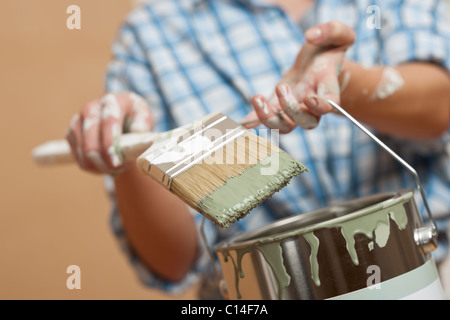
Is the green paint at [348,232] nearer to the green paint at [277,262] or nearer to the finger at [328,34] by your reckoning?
the green paint at [277,262]

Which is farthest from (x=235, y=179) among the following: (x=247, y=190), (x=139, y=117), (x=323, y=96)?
(x=139, y=117)

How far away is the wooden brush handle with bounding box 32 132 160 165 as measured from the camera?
1.54 feet

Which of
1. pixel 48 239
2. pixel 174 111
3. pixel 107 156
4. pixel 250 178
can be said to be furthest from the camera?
pixel 48 239

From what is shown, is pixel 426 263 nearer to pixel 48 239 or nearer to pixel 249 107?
pixel 249 107

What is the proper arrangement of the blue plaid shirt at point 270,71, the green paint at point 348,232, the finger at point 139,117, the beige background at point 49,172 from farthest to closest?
the beige background at point 49,172
the blue plaid shirt at point 270,71
the finger at point 139,117
the green paint at point 348,232

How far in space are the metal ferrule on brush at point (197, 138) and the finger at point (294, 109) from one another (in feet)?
0.15

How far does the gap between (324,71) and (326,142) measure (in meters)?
0.26

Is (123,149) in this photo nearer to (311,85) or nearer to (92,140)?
(92,140)

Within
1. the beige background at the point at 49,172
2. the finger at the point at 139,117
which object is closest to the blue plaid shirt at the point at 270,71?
the finger at the point at 139,117

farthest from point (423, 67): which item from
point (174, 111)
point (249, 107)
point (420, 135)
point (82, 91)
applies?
point (82, 91)

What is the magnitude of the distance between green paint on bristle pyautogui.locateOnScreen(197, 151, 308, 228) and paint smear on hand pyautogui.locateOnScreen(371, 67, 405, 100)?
21 cm

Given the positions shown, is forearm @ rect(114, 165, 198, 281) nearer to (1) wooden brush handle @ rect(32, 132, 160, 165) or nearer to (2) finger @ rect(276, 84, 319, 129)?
(1) wooden brush handle @ rect(32, 132, 160, 165)

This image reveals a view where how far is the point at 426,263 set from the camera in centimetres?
38

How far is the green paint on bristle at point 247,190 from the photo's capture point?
0.35 m
